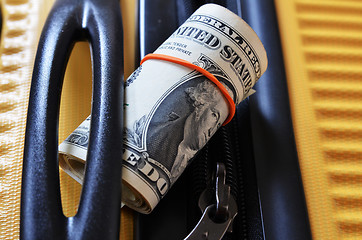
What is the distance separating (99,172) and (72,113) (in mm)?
148

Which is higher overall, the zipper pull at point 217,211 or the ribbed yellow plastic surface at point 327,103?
the ribbed yellow plastic surface at point 327,103

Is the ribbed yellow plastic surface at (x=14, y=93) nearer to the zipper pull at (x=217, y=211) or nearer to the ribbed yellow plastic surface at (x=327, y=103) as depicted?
the zipper pull at (x=217, y=211)

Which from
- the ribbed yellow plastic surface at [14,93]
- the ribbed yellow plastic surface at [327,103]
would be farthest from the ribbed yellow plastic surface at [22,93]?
the ribbed yellow plastic surface at [327,103]

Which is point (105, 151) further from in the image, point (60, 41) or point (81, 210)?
point (60, 41)

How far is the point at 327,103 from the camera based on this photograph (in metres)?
0.51

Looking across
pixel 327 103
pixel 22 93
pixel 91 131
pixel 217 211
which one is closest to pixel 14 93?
pixel 22 93

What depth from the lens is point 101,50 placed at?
1.42 feet

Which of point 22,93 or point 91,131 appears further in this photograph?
point 22,93

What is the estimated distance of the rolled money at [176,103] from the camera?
38 centimetres

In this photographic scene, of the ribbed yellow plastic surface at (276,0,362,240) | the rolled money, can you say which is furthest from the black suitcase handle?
the ribbed yellow plastic surface at (276,0,362,240)

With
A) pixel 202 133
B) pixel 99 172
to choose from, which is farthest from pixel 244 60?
pixel 99 172

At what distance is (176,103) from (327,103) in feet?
0.76

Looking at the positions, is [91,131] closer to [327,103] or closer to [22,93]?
[22,93]

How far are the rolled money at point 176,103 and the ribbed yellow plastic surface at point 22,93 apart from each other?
0.06 meters
